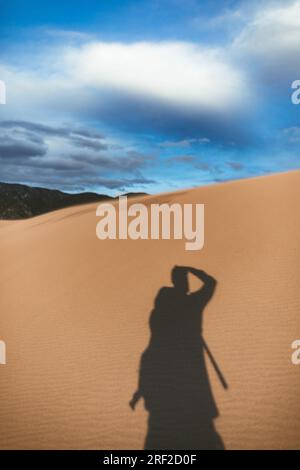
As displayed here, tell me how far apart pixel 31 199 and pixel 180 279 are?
572ft

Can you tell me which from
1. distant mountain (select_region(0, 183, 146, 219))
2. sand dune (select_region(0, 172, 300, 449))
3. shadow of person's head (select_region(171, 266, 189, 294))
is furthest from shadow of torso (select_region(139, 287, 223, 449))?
distant mountain (select_region(0, 183, 146, 219))

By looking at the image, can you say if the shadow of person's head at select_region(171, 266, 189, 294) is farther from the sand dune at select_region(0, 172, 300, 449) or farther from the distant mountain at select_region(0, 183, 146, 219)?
the distant mountain at select_region(0, 183, 146, 219)

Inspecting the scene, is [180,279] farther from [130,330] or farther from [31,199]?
[31,199]

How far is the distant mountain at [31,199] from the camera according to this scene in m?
157

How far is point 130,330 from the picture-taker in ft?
25.5

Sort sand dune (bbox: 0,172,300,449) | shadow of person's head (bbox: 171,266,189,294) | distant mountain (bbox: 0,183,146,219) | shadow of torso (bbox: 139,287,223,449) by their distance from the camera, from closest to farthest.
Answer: shadow of torso (bbox: 139,287,223,449), sand dune (bbox: 0,172,300,449), shadow of person's head (bbox: 171,266,189,294), distant mountain (bbox: 0,183,146,219)

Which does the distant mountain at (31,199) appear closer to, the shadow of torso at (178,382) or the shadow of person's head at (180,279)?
the shadow of person's head at (180,279)

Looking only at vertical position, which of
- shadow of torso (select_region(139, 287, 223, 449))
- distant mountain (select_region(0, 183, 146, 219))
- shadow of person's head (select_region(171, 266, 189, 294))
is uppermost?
distant mountain (select_region(0, 183, 146, 219))

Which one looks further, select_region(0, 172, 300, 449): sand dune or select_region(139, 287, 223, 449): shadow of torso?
select_region(0, 172, 300, 449): sand dune

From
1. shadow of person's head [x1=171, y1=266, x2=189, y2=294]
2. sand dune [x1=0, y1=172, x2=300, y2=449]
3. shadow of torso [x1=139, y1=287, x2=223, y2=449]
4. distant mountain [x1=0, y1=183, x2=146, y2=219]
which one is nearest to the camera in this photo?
shadow of torso [x1=139, y1=287, x2=223, y2=449]

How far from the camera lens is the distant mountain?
15721 centimetres

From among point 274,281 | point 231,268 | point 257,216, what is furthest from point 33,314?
point 257,216

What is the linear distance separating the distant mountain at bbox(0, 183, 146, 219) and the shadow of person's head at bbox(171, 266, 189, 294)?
146m

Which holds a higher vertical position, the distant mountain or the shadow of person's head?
the distant mountain
